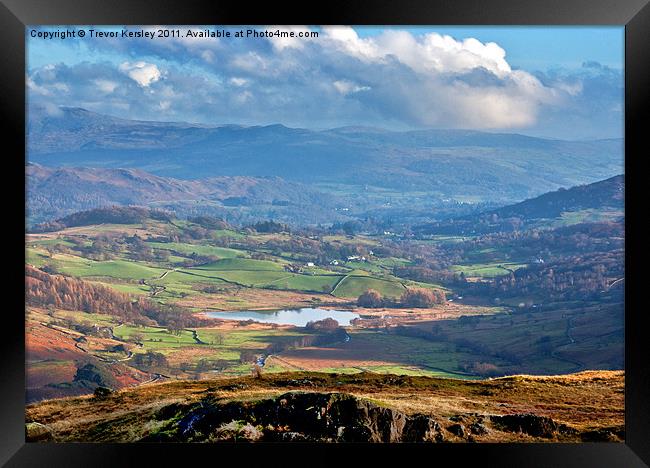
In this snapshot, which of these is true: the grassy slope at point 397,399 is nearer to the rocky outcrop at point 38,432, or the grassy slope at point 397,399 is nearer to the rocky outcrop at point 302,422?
the rocky outcrop at point 38,432

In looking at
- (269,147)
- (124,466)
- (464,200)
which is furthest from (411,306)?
(124,466)

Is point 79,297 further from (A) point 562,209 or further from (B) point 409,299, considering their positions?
(A) point 562,209

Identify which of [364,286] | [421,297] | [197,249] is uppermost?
[197,249]

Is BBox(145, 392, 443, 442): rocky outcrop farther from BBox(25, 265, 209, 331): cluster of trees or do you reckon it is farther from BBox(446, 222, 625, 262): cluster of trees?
BBox(446, 222, 625, 262): cluster of trees

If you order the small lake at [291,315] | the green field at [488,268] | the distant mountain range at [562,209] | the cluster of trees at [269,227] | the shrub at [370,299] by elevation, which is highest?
the distant mountain range at [562,209]

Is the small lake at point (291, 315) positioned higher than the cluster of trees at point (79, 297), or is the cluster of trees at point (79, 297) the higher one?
the cluster of trees at point (79, 297)

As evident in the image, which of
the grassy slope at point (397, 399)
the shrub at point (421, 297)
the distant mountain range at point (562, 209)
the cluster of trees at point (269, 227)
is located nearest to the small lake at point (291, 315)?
the shrub at point (421, 297)
